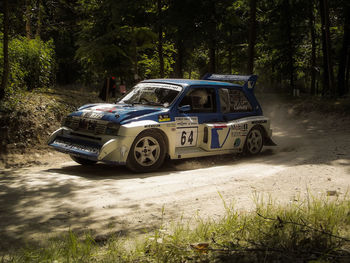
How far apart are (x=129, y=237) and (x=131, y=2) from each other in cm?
1456

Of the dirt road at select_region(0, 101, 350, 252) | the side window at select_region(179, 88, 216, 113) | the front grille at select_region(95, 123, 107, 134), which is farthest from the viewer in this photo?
the side window at select_region(179, 88, 216, 113)

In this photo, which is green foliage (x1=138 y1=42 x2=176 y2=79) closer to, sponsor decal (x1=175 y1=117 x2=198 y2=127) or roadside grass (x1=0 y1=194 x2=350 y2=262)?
sponsor decal (x1=175 y1=117 x2=198 y2=127)

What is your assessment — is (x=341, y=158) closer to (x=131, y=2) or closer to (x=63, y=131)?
(x=63, y=131)

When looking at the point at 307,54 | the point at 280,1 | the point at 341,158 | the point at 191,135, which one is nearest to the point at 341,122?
the point at 341,158

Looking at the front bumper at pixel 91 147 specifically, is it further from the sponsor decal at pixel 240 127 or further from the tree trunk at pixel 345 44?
the tree trunk at pixel 345 44

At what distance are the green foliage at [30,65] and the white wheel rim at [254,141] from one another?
6658 mm

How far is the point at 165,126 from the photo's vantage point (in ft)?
25.8

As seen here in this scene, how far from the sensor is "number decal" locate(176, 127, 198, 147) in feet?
26.8

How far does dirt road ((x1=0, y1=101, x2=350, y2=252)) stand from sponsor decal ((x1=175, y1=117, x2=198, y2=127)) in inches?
36.7

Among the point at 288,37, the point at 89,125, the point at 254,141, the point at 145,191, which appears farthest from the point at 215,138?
the point at 288,37

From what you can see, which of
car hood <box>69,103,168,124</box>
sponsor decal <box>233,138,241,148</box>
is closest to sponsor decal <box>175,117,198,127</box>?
car hood <box>69,103,168,124</box>

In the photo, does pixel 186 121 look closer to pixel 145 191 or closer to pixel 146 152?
pixel 146 152

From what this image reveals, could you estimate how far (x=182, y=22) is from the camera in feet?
61.0

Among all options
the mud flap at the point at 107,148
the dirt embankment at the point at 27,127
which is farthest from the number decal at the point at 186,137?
the dirt embankment at the point at 27,127
